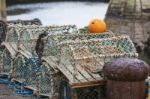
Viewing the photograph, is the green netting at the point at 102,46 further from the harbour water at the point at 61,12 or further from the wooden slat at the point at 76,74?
the harbour water at the point at 61,12

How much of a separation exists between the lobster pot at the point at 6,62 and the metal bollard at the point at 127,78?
386cm

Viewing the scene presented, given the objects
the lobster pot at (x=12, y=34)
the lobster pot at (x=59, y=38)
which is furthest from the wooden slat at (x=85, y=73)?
the lobster pot at (x=12, y=34)

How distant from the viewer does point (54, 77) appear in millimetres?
9031

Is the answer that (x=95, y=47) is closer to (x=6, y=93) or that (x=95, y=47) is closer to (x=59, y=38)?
(x=59, y=38)

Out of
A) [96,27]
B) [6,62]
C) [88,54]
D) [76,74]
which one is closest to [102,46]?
[88,54]

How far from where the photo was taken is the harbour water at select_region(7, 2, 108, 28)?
28734 mm

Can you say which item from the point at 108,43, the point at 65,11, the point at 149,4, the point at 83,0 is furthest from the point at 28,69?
the point at 83,0

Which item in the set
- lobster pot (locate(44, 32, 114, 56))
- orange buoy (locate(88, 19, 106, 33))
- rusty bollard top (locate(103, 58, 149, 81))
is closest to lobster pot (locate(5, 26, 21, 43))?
lobster pot (locate(44, 32, 114, 56))

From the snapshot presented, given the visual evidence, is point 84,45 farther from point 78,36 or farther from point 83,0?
point 83,0

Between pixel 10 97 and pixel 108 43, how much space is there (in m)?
2.29

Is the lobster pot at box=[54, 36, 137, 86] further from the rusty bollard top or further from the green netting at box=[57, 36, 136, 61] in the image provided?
the rusty bollard top

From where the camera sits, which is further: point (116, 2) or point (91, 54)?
point (116, 2)

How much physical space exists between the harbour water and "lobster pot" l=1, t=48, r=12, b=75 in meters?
15.8

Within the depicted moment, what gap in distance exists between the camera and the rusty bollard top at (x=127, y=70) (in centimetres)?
784
